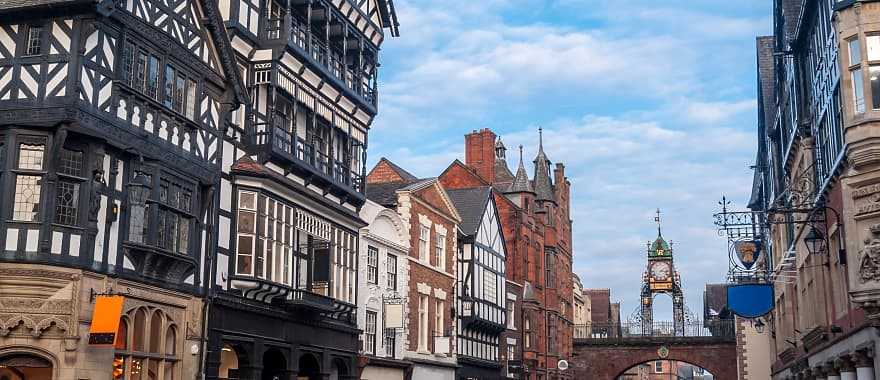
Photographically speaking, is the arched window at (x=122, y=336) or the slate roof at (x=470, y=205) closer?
the arched window at (x=122, y=336)

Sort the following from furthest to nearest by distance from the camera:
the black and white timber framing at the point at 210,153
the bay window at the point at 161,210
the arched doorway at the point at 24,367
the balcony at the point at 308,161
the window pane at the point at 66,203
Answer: the balcony at the point at 308,161
the bay window at the point at 161,210
the black and white timber framing at the point at 210,153
the window pane at the point at 66,203
the arched doorway at the point at 24,367

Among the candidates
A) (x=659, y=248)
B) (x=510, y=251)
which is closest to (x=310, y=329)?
(x=510, y=251)

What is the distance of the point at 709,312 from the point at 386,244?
60.1m

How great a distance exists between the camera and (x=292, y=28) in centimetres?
2686

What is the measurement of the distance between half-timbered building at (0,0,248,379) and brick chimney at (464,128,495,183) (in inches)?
1456

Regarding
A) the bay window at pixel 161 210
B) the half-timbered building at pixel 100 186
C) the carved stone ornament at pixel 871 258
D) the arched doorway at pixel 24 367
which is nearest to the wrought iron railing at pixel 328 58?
the half-timbered building at pixel 100 186

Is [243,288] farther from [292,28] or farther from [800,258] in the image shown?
[800,258]

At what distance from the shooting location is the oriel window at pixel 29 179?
58.0ft

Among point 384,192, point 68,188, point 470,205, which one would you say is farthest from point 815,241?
point 470,205

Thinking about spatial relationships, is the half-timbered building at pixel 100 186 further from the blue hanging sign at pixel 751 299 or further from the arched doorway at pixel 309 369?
the blue hanging sign at pixel 751 299

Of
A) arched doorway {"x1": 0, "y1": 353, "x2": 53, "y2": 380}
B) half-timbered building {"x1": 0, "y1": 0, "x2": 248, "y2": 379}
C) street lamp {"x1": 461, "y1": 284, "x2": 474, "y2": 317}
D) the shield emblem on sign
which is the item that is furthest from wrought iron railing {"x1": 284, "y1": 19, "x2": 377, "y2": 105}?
street lamp {"x1": 461, "y1": 284, "x2": 474, "y2": 317}

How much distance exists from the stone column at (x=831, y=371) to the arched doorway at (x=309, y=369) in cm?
1386

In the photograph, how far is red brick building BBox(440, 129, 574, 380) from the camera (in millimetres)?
52844

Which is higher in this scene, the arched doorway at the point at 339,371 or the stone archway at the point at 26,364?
the arched doorway at the point at 339,371
